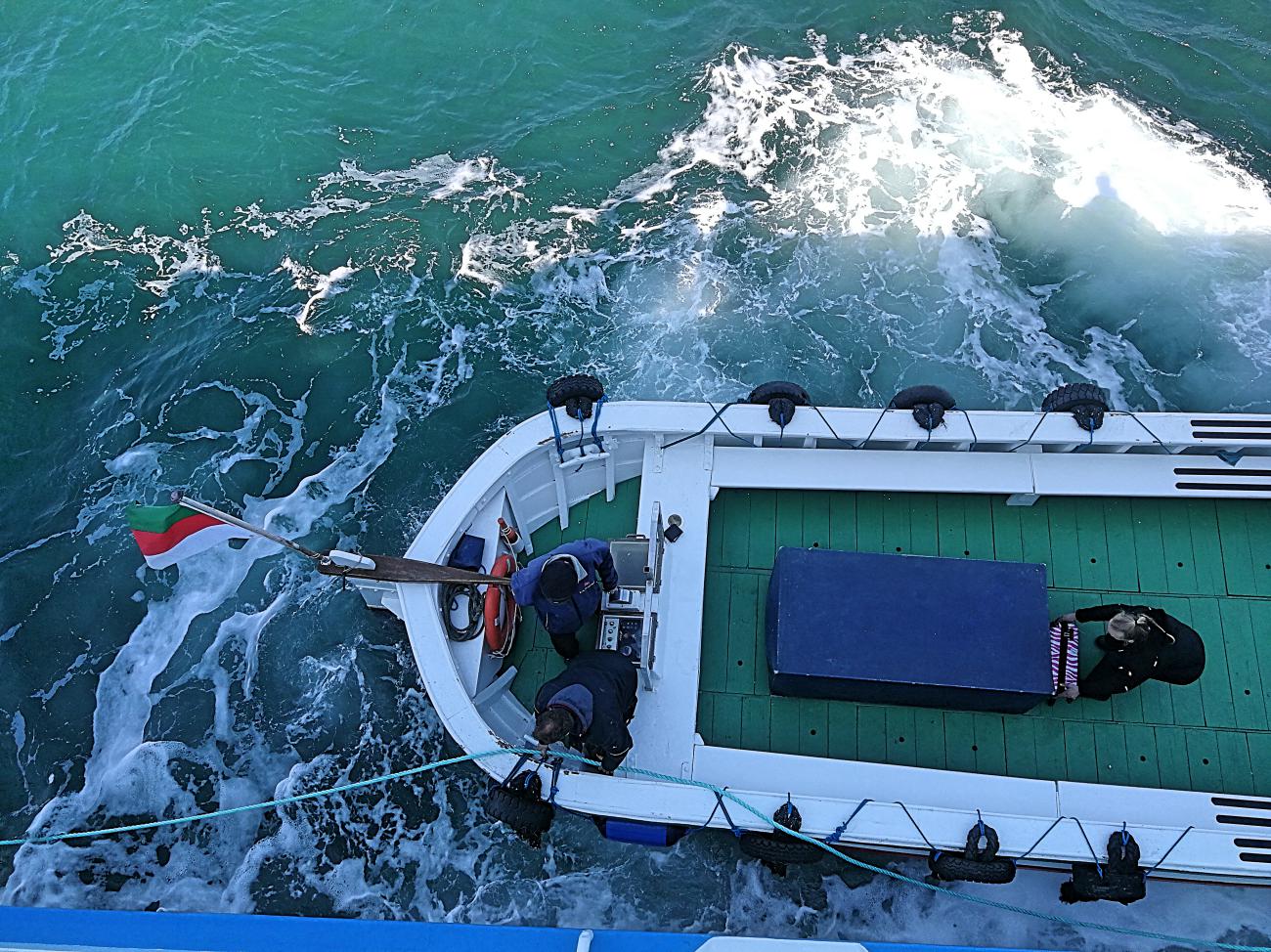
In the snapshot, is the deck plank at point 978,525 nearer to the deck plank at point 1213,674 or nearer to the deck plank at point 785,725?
the deck plank at point 1213,674

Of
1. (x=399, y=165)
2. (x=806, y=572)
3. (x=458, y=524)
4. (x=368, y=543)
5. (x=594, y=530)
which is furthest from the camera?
(x=399, y=165)

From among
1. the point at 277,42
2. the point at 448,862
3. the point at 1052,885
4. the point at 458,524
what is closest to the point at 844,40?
the point at 277,42

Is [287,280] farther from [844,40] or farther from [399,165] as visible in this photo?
[844,40]

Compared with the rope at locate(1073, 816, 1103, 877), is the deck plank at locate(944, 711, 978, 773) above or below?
above

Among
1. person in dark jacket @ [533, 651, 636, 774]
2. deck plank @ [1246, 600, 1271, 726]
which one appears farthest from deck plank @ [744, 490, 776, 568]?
deck plank @ [1246, 600, 1271, 726]

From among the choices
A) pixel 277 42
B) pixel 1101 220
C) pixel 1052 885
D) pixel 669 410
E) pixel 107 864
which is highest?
pixel 277 42

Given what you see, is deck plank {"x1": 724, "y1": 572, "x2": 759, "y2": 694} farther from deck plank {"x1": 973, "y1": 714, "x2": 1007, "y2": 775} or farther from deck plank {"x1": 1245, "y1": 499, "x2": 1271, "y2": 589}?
deck plank {"x1": 1245, "y1": 499, "x2": 1271, "y2": 589}
